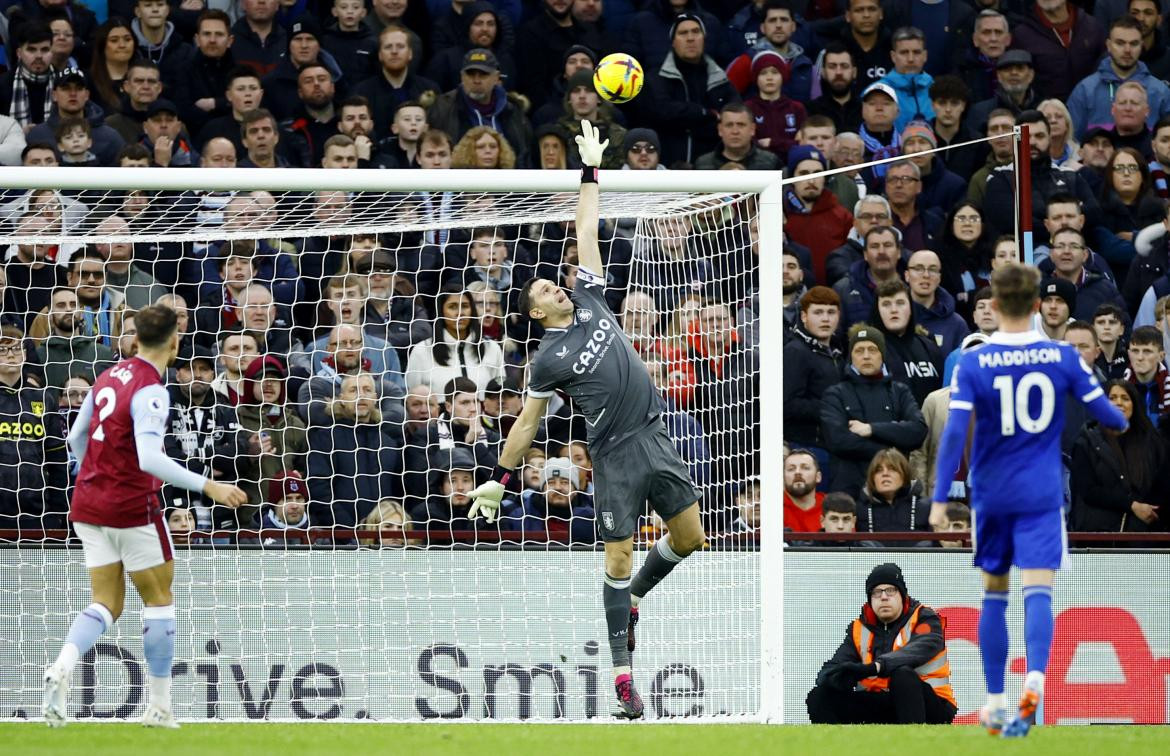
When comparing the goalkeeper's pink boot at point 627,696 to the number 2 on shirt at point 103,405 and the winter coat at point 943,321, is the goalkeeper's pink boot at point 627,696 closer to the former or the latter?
the number 2 on shirt at point 103,405

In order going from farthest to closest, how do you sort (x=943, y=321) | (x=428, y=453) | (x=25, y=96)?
1. (x=25, y=96)
2. (x=943, y=321)
3. (x=428, y=453)

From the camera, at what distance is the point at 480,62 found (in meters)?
14.1

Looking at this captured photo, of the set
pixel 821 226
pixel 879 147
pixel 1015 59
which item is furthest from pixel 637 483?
pixel 1015 59

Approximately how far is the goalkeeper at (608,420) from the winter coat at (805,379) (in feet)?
9.96

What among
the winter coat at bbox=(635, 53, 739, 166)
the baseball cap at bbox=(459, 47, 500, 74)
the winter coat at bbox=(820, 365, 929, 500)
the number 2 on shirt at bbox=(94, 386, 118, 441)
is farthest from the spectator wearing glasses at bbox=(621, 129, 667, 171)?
the number 2 on shirt at bbox=(94, 386, 118, 441)

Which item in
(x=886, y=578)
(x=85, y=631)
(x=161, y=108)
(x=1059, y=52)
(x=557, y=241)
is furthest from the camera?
(x=1059, y=52)

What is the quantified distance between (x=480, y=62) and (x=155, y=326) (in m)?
6.72

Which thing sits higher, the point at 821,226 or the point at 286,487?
the point at 821,226

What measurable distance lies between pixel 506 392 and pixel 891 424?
278 centimetres

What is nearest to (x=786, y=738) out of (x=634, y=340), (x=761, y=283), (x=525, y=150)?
(x=761, y=283)

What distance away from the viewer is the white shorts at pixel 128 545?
806 cm

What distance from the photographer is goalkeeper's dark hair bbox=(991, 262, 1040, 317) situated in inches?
285

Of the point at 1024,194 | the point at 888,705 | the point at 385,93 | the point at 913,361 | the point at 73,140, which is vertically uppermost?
the point at 385,93

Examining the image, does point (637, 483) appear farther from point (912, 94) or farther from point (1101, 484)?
point (912, 94)
